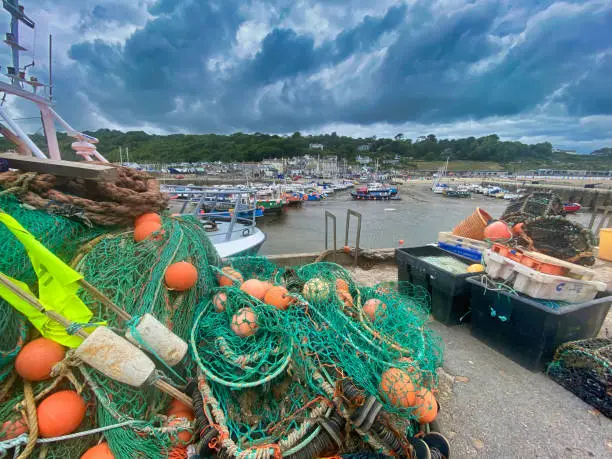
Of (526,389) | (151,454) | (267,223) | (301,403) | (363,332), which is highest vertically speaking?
(363,332)

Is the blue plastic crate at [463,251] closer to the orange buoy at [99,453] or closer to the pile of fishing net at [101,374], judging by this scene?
the pile of fishing net at [101,374]

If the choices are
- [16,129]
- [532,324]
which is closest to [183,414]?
[532,324]

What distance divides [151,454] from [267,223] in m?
26.7

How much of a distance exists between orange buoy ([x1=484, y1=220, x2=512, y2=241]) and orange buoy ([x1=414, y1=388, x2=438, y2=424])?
2666 mm

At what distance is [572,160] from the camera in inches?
5310

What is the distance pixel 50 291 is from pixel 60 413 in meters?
0.66

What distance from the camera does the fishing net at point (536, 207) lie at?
4539 mm

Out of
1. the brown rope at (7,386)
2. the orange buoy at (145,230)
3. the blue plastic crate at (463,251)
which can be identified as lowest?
the blue plastic crate at (463,251)

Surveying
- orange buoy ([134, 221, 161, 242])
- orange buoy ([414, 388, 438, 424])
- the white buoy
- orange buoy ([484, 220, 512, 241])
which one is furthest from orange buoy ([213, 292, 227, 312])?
orange buoy ([484, 220, 512, 241])

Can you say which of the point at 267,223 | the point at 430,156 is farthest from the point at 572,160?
the point at 267,223

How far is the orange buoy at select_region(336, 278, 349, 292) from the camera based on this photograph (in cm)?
268

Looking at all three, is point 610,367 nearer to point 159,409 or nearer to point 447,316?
point 447,316

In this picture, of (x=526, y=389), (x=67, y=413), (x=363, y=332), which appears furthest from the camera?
(x=526, y=389)

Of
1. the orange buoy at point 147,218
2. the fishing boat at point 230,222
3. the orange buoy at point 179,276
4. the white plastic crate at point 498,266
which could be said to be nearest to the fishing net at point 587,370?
the white plastic crate at point 498,266
